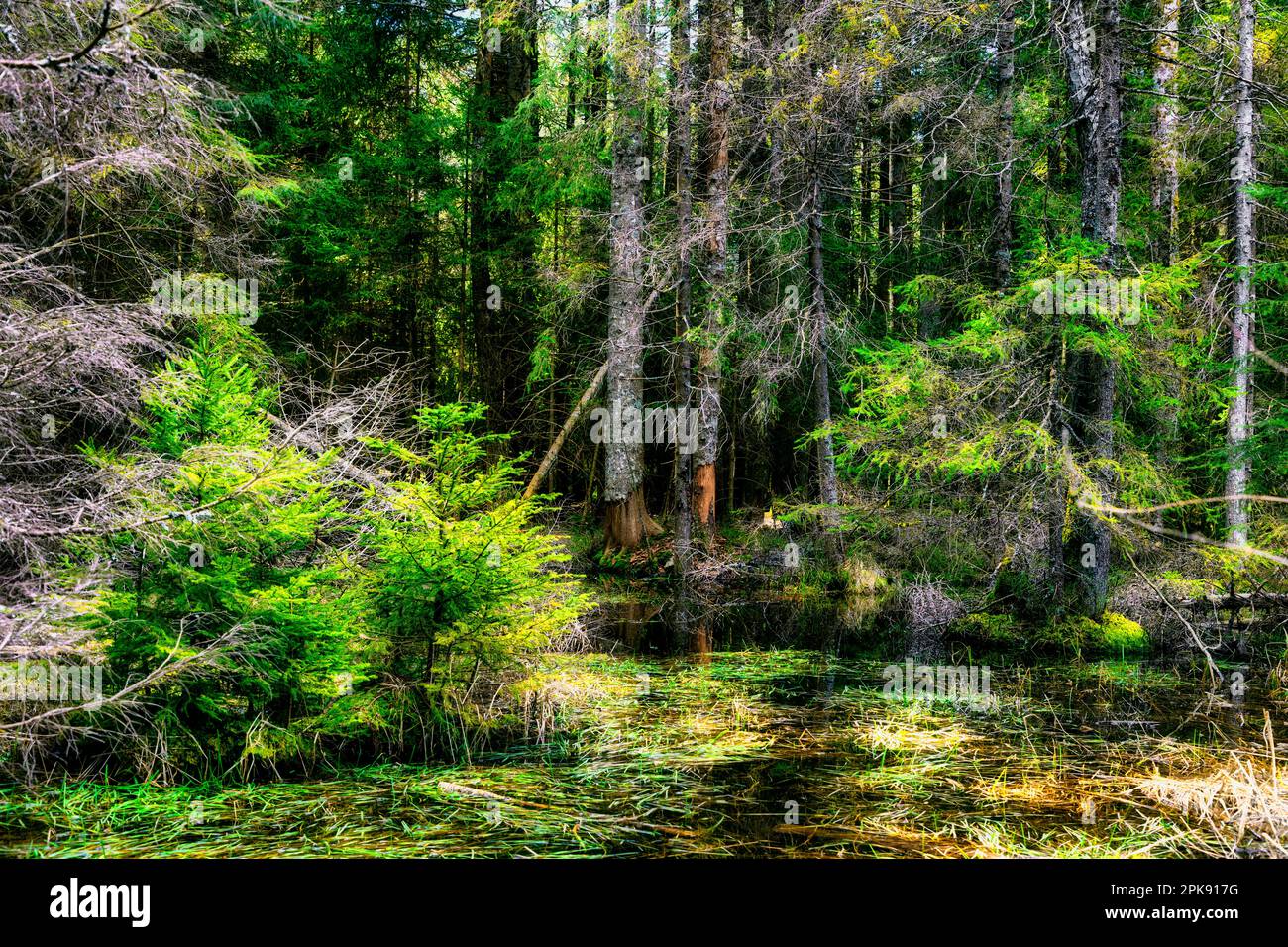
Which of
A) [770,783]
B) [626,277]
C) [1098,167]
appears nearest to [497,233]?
[626,277]

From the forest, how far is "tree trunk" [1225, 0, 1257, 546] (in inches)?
4.1

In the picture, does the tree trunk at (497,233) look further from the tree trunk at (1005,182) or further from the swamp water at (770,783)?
the swamp water at (770,783)

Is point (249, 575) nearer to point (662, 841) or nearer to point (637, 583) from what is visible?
point (662, 841)

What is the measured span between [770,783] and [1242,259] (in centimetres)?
1056

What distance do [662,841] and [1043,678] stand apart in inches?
197

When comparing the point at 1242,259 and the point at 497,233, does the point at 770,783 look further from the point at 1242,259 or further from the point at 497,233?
the point at 497,233

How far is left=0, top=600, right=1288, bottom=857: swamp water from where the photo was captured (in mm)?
4195

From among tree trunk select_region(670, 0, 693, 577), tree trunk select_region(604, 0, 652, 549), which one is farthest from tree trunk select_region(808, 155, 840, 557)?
tree trunk select_region(604, 0, 652, 549)

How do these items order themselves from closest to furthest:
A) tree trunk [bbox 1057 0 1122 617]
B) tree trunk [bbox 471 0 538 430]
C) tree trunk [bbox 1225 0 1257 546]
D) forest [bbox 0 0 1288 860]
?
forest [bbox 0 0 1288 860]
tree trunk [bbox 1057 0 1122 617]
tree trunk [bbox 1225 0 1257 546]
tree trunk [bbox 471 0 538 430]

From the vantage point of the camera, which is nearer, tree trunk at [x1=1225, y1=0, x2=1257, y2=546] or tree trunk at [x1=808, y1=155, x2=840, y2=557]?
tree trunk at [x1=1225, y1=0, x2=1257, y2=546]

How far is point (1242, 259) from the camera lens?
446 inches

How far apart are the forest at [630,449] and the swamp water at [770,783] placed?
40 millimetres

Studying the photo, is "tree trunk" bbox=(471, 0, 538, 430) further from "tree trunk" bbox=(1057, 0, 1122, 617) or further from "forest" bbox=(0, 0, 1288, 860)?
"tree trunk" bbox=(1057, 0, 1122, 617)
